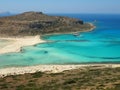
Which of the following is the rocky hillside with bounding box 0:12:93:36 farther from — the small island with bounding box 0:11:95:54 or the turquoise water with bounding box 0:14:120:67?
the turquoise water with bounding box 0:14:120:67

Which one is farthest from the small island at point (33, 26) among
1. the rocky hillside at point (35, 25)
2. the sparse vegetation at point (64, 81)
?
the sparse vegetation at point (64, 81)

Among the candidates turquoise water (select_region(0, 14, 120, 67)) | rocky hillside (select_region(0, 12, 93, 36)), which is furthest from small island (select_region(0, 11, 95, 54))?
turquoise water (select_region(0, 14, 120, 67))

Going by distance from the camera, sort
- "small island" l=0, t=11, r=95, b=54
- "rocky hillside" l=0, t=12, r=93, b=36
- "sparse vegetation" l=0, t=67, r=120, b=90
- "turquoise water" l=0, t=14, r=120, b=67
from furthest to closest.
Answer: "rocky hillside" l=0, t=12, r=93, b=36, "small island" l=0, t=11, r=95, b=54, "turquoise water" l=0, t=14, r=120, b=67, "sparse vegetation" l=0, t=67, r=120, b=90

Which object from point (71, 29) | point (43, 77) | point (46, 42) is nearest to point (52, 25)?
point (71, 29)

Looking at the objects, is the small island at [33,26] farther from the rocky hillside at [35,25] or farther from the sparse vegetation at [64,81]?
the sparse vegetation at [64,81]

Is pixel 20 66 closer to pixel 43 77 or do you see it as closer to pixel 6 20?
pixel 43 77

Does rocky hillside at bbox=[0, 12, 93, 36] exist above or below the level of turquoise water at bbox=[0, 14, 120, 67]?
above

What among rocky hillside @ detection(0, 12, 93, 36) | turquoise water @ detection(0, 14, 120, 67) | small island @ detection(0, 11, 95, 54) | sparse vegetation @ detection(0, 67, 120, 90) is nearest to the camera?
sparse vegetation @ detection(0, 67, 120, 90)

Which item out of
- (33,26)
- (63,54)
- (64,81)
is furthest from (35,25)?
(64,81)

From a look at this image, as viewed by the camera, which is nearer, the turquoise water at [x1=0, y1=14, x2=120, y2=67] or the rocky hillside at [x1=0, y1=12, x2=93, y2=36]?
the turquoise water at [x1=0, y1=14, x2=120, y2=67]
